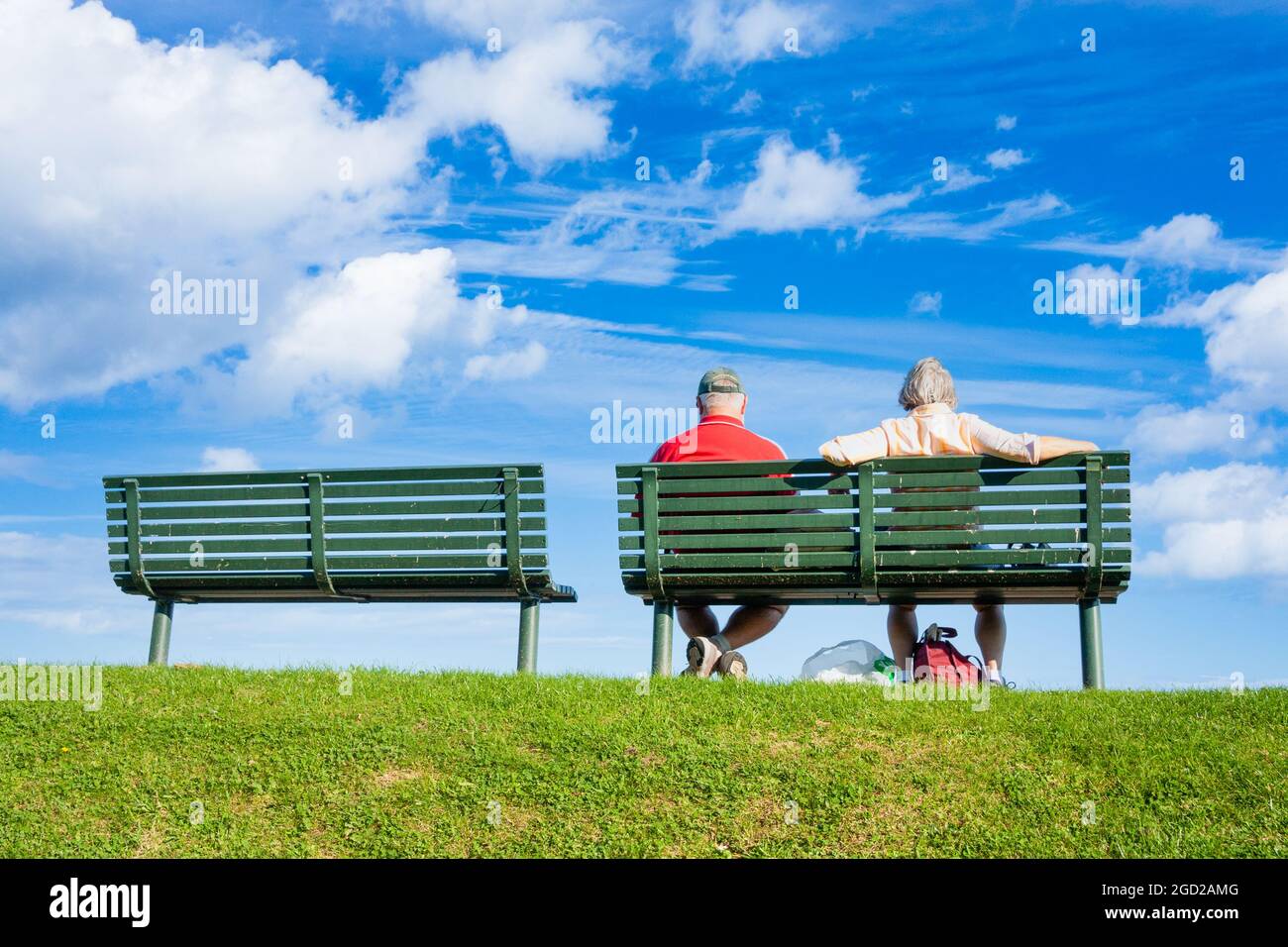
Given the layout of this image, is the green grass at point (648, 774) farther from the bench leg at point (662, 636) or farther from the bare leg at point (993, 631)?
the bare leg at point (993, 631)

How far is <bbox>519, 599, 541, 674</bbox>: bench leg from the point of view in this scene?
378 inches

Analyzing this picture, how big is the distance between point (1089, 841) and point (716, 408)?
4.46 meters

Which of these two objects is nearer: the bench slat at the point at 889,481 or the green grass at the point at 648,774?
the green grass at the point at 648,774

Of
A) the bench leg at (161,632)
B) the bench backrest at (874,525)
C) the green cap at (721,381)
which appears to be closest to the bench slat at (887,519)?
the bench backrest at (874,525)

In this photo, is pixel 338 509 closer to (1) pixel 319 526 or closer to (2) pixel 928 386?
(1) pixel 319 526

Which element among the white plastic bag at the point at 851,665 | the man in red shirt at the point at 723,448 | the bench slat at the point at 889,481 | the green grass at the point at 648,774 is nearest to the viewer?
the green grass at the point at 648,774

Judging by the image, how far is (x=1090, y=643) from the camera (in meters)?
9.04

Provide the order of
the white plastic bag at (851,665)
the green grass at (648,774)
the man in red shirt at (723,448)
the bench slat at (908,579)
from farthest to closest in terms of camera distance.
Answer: the man in red shirt at (723,448)
the white plastic bag at (851,665)
the bench slat at (908,579)
the green grass at (648,774)

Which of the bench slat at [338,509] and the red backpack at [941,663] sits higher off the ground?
the bench slat at [338,509]

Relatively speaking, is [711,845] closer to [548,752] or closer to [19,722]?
[548,752]

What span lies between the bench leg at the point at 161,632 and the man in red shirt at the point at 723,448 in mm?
4111

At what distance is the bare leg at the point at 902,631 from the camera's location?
31.2ft
